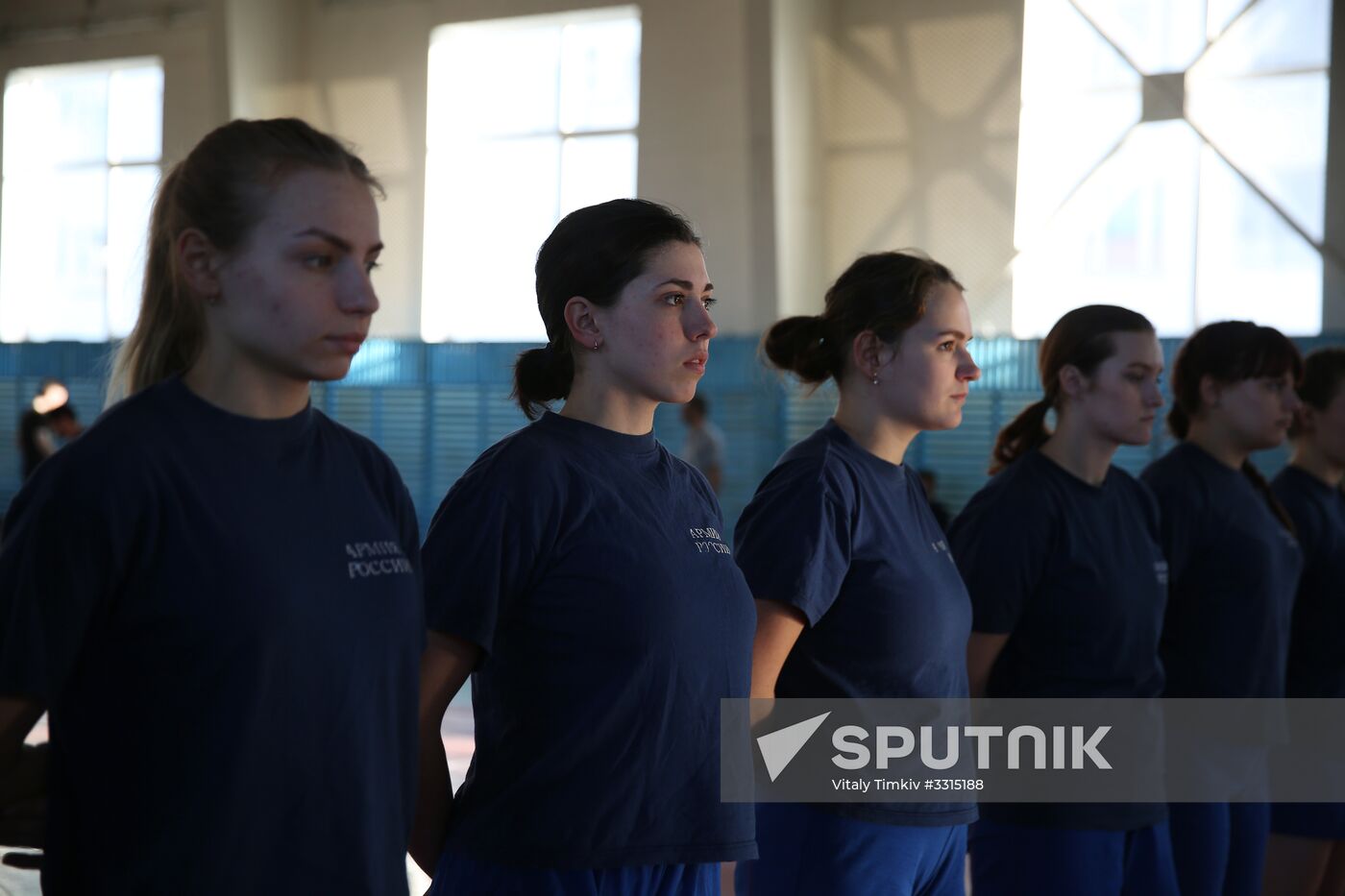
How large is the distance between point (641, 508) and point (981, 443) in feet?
29.0

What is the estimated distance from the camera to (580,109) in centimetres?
1230

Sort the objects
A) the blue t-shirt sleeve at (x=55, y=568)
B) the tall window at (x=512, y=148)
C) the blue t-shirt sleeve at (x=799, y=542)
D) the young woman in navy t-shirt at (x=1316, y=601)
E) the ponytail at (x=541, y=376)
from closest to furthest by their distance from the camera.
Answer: the blue t-shirt sleeve at (x=55, y=568) → the ponytail at (x=541, y=376) → the blue t-shirt sleeve at (x=799, y=542) → the young woman in navy t-shirt at (x=1316, y=601) → the tall window at (x=512, y=148)

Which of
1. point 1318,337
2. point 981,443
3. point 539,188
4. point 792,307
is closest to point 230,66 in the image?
point 539,188

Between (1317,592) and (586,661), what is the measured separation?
297 cm

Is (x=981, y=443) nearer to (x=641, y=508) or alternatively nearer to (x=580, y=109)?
(x=580, y=109)

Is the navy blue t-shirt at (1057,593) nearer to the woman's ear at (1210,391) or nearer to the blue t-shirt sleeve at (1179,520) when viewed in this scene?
the blue t-shirt sleeve at (1179,520)

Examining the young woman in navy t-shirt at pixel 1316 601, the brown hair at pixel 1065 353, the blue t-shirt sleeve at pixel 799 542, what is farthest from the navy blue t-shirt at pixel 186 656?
the young woman in navy t-shirt at pixel 1316 601

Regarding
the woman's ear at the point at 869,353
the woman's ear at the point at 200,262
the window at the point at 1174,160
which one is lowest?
the woman's ear at the point at 869,353

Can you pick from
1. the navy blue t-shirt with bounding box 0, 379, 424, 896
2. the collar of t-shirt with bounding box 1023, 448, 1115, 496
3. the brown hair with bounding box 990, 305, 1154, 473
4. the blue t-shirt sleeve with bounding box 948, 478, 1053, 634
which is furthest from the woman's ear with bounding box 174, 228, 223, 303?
the brown hair with bounding box 990, 305, 1154, 473

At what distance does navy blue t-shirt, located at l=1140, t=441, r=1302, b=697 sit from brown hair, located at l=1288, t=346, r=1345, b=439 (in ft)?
2.54

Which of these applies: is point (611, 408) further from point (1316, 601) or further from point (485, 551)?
point (1316, 601)

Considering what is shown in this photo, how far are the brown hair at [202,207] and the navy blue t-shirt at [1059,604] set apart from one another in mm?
1785

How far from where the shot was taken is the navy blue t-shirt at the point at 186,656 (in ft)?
4.64

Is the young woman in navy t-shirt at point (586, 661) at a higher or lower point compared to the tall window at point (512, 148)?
lower
